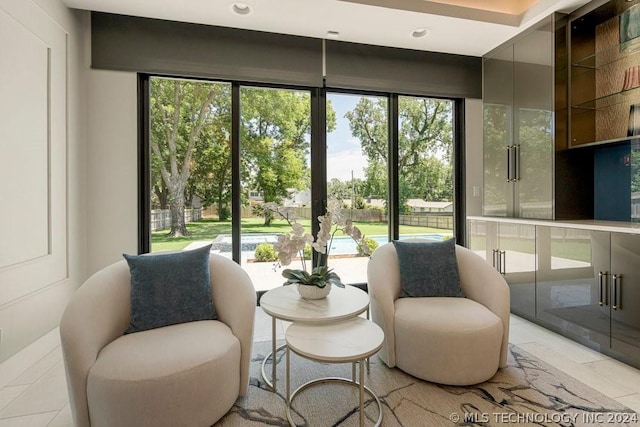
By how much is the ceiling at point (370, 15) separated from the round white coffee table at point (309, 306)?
2.31m

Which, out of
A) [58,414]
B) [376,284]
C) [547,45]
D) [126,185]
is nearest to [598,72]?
[547,45]

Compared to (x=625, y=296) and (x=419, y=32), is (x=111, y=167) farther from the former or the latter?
(x=625, y=296)

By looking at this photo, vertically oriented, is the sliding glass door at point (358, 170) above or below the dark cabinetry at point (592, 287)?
A: above

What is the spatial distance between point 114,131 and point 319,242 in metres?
2.42

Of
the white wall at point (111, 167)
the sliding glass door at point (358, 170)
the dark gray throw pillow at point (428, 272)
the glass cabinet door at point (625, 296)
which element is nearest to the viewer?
the glass cabinet door at point (625, 296)

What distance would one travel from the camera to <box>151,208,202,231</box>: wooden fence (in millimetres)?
3289

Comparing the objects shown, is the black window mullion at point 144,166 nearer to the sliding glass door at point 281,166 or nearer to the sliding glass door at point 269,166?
the sliding glass door at point 281,166

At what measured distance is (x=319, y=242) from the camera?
1911 millimetres

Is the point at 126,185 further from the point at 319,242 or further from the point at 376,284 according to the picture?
the point at 376,284

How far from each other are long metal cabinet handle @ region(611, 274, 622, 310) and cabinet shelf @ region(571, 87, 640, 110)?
141 centimetres

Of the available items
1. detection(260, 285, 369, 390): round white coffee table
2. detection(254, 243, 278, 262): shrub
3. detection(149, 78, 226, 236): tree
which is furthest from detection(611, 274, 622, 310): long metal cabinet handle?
detection(149, 78, 226, 236): tree

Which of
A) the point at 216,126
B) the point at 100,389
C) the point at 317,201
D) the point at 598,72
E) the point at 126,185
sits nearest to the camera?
the point at 100,389

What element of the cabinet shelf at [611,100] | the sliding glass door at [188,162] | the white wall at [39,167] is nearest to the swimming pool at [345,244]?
the sliding glass door at [188,162]

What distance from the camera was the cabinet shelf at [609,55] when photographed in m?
2.64
